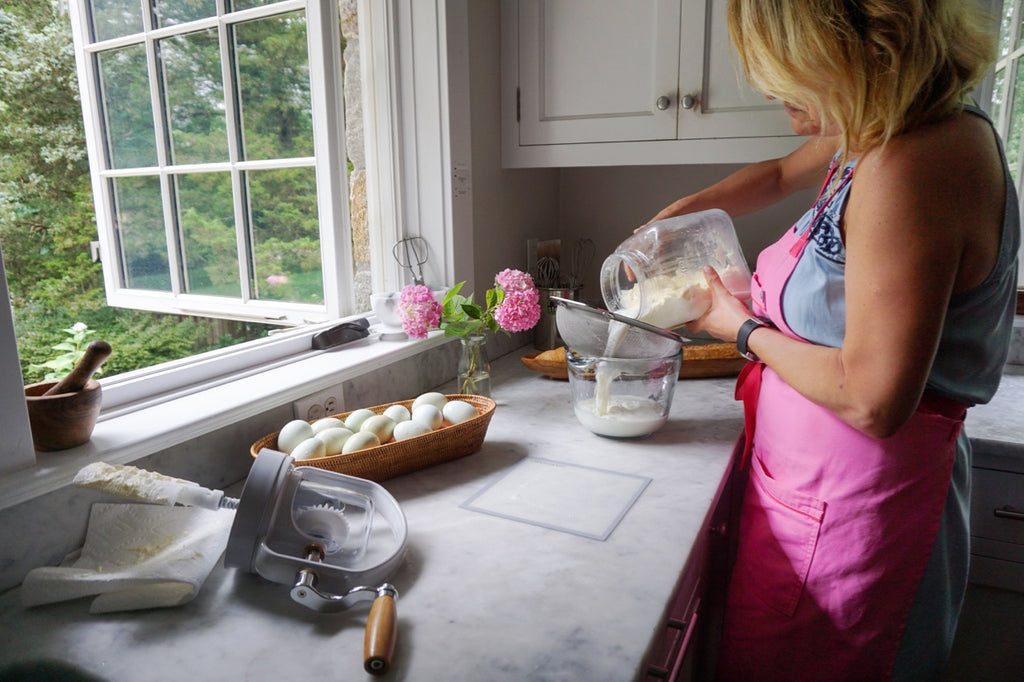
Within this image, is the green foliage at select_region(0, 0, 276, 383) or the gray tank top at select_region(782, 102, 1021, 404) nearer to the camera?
the gray tank top at select_region(782, 102, 1021, 404)

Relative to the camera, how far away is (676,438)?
49.6 inches

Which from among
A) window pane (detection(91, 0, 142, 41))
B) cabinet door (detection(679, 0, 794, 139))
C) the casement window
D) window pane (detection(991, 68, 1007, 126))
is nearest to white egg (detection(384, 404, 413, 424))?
the casement window

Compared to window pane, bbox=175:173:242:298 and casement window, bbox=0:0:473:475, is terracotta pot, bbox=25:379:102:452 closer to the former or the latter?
casement window, bbox=0:0:473:475

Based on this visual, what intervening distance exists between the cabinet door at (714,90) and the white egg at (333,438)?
3.70 ft

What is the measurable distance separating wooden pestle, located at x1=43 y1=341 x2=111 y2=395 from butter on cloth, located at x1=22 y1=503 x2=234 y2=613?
6.5 inches

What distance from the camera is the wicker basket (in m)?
0.98

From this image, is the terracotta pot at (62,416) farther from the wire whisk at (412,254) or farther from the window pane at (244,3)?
the window pane at (244,3)

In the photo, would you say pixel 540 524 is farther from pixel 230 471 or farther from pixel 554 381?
pixel 554 381

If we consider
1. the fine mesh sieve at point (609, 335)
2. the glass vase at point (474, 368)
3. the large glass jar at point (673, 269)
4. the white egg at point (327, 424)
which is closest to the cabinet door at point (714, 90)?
the large glass jar at point (673, 269)

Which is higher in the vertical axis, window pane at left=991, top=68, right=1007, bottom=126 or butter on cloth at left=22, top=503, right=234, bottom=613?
window pane at left=991, top=68, right=1007, bottom=126

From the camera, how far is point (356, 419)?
43.1 inches

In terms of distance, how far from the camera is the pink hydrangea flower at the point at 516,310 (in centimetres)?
130

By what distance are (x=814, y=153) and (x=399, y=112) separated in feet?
3.16

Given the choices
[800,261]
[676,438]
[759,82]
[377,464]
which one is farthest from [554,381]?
[759,82]
